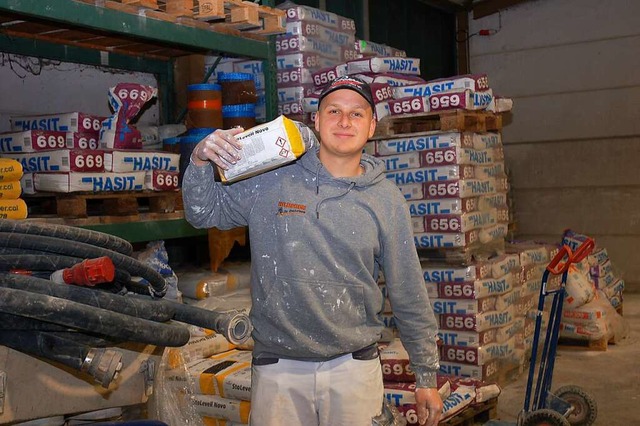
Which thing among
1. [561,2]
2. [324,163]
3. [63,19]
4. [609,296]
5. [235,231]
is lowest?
[609,296]

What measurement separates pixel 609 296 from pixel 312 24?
5369 mm

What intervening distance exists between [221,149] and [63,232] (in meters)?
0.70

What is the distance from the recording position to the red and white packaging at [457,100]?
709 cm

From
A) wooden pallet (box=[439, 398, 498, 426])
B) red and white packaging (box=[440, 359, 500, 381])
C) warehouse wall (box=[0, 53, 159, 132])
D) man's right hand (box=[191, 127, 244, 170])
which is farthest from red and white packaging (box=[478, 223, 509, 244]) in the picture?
man's right hand (box=[191, 127, 244, 170])

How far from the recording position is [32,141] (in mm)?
5039

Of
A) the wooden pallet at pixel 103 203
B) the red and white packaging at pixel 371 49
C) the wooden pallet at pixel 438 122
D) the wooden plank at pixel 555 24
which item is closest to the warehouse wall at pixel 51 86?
the wooden pallet at pixel 103 203

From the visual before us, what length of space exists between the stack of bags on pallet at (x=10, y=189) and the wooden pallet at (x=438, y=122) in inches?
148

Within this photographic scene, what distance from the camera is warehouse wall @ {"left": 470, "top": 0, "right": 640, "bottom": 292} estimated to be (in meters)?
12.7

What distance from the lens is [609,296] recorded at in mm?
9992

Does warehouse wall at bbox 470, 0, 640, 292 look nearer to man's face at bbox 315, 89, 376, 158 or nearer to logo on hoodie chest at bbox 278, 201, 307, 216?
man's face at bbox 315, 89, 376, 158

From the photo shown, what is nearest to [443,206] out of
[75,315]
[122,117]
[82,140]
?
[122,117]

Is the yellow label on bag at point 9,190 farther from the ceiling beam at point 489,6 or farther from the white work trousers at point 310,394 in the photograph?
the ceiling beam at point 489,6

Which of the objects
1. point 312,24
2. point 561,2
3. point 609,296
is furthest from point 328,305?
point 561,2

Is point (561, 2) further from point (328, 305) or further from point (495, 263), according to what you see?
point (328, 305)
